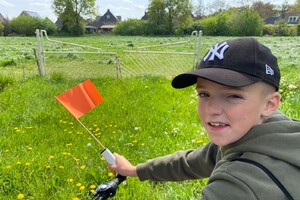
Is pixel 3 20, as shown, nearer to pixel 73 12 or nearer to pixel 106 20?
pixel 73 12

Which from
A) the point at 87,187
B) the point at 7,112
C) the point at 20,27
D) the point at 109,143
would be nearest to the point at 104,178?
the point at 87,187

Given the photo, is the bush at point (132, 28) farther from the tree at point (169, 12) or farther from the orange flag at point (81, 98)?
the orange flag at point (81, 98)

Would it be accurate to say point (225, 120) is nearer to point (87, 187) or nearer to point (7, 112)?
point (87, 187)

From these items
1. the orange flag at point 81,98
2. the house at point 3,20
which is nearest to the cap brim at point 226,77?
the orange flag at point 81,98

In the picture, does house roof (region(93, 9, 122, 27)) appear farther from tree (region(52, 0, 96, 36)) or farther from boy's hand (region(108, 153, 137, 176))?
boy's hand (region(108, 153, 137, 176))

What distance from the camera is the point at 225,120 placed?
1090 mm

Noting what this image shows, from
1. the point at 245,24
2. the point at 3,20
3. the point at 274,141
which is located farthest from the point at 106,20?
the point at 274,141

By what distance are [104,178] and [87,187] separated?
164 mm

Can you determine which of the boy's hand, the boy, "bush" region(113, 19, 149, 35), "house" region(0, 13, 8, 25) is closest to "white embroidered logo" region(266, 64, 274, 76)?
the boy

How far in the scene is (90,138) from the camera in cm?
349

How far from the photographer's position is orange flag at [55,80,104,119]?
157 cm

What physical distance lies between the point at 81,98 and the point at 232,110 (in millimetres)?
854

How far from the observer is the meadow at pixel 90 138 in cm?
250

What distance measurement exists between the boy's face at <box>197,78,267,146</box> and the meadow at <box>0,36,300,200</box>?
1403 mm
